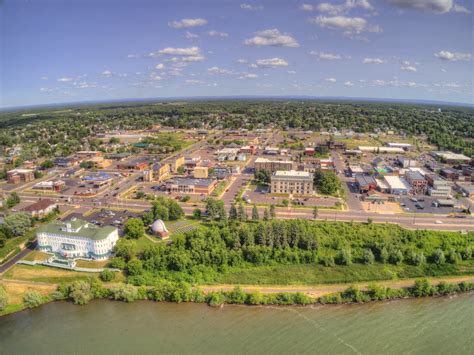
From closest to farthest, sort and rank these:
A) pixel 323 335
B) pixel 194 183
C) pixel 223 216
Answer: pixel 323 335, pixel 223 216, pixel 194 183

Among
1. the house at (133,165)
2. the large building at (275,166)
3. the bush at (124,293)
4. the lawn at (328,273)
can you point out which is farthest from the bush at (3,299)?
the large building at (275,166)

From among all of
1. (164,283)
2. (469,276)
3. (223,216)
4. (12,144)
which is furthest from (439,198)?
(12,144)

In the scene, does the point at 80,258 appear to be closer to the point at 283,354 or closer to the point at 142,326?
the point at 142,326

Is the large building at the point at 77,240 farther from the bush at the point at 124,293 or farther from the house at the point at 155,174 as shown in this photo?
the house at the point at 155,174

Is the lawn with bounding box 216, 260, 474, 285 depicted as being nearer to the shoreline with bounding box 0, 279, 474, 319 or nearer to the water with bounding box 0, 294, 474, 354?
the shoreline with bounding box 0, 279, 474, 319

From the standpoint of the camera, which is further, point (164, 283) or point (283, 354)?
point (164, 283)

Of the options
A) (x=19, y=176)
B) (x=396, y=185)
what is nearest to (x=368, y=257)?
(x=396, y=185)

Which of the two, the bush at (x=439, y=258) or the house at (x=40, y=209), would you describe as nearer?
the bush at (x=439, y=258)
